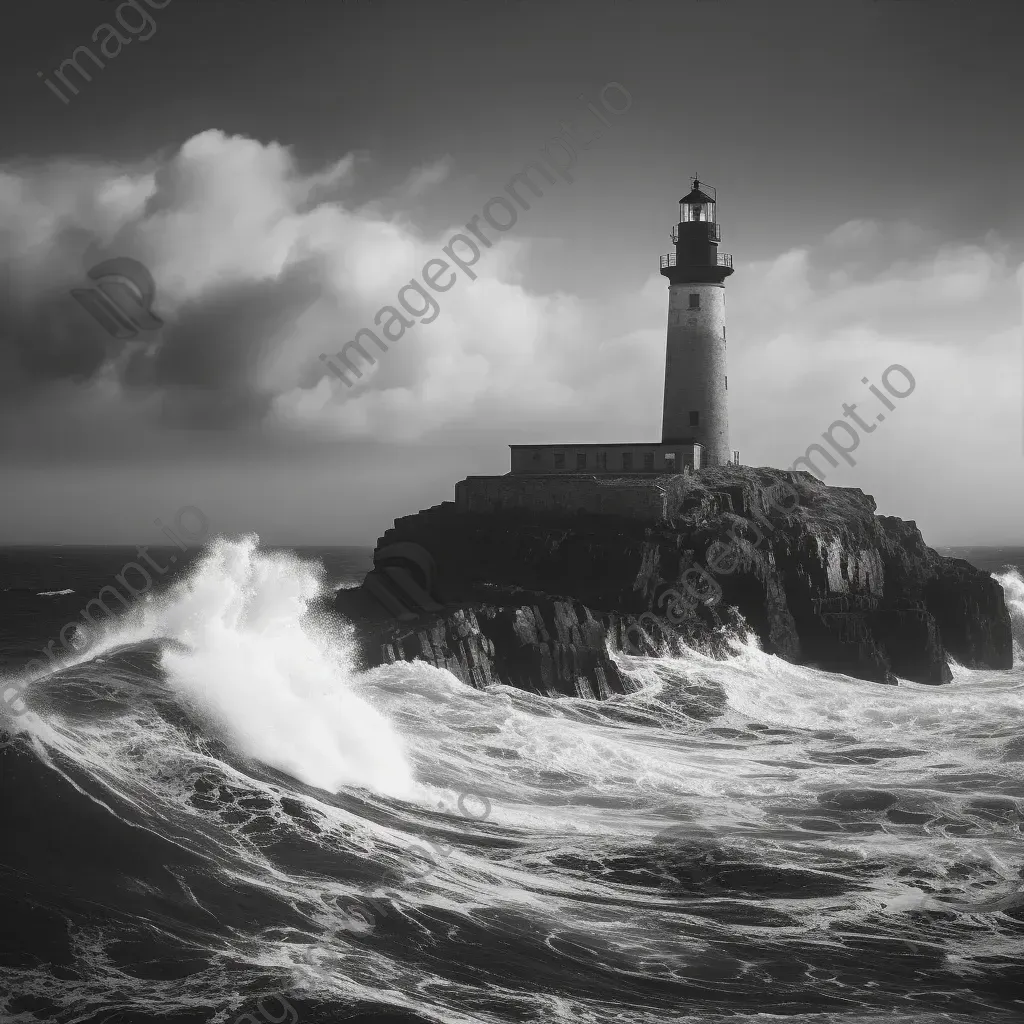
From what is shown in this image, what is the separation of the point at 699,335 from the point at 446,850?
32.3 m

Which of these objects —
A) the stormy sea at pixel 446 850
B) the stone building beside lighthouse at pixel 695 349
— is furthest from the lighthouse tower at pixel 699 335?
the stormy sea at pixel 446 850

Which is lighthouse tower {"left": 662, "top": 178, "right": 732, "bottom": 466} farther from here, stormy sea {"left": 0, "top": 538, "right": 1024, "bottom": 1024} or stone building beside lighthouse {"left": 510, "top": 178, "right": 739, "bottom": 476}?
stormy sea {"left": 0, "top": 538, "right": 1024, "bottom": 1024}

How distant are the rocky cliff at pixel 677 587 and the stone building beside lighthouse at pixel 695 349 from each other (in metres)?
2.85

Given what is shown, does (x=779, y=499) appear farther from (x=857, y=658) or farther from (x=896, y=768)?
(x=896, y=768)

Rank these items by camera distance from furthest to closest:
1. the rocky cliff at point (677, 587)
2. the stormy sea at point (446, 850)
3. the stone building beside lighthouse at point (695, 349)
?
the stone building beside lighthouse at point (695, 349), the rocky cliff at point (677, 587), the stormy sea at point (446, 850)

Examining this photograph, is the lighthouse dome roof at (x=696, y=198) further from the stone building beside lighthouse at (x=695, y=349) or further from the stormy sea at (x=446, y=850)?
the stormy sea at (x=446, y=850)

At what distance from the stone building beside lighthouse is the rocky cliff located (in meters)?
2.85

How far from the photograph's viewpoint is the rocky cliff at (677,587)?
100 ft

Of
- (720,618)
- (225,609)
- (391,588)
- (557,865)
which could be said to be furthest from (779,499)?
(557,865)

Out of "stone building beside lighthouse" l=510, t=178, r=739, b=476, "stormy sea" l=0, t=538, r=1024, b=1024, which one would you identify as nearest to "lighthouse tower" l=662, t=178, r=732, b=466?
"stone building beside lighthouse" l=510, t=178, r=739, b=476

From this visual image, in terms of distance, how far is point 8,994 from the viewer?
10672 mm

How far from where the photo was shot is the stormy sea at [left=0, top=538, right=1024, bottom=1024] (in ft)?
38.7

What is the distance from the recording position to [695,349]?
4534 centimetres

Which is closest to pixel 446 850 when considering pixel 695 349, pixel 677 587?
pixel 677 587
